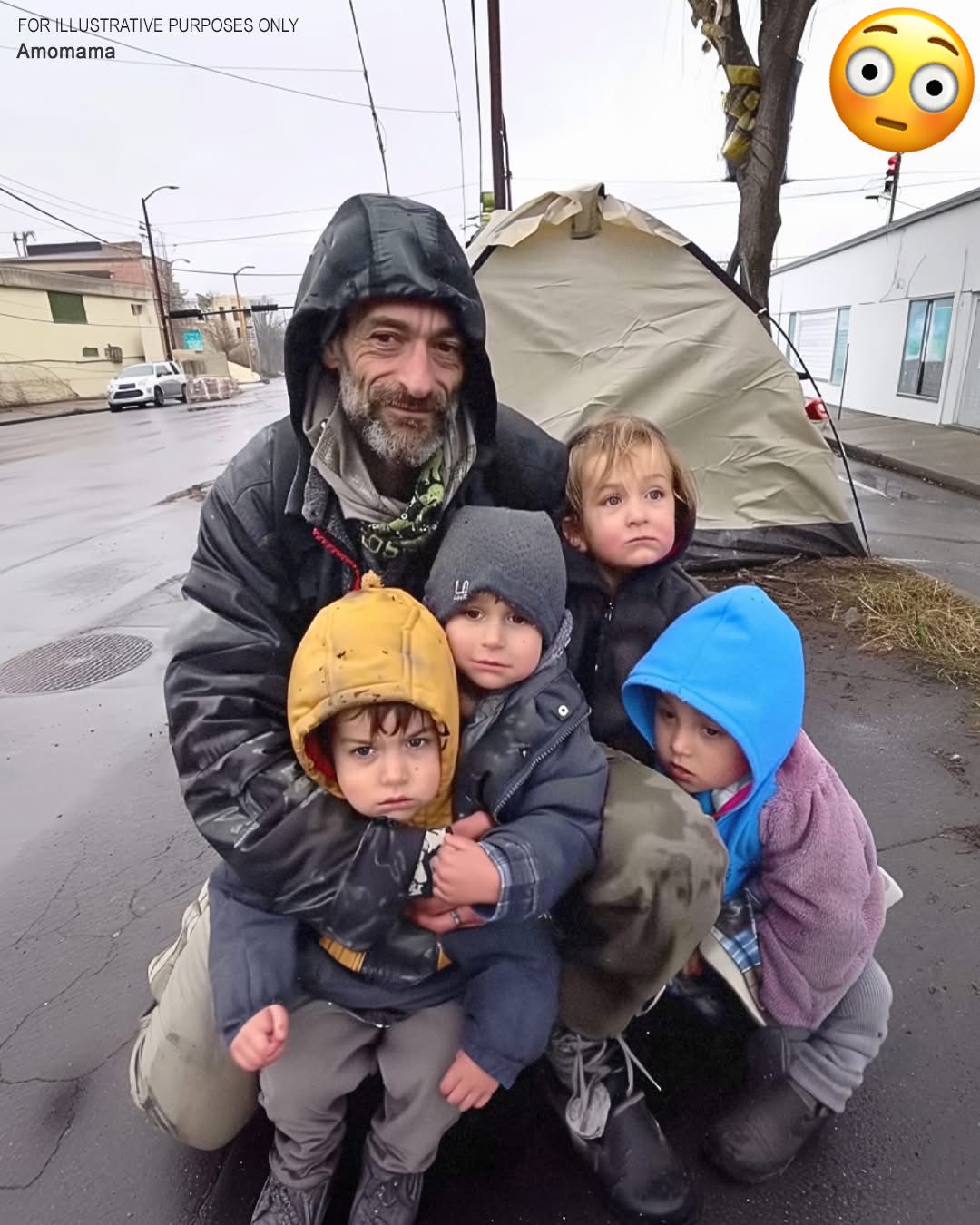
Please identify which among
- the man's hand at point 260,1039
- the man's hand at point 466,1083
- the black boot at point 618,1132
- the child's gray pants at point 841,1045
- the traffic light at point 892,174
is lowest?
the black boot at point 618,1132

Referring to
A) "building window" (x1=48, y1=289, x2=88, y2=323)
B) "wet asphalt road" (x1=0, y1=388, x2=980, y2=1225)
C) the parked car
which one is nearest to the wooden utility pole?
"wet asphalt road" (x1=0, y1=388, x2=980, y2=1225)

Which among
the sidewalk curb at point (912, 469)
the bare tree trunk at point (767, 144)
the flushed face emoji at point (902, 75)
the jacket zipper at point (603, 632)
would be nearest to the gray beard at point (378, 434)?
the jacket zipper at point (603, 632)

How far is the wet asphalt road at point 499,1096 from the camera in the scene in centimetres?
162

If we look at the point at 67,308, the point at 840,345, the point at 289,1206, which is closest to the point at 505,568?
the point at 289,1206

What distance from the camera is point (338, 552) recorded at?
177cm

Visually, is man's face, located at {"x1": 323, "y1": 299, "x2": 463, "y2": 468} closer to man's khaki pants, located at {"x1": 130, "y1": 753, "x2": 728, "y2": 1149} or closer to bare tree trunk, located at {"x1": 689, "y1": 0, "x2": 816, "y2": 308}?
man's khaki pants, located at {"x1": 130, "y1": 753, "x2": 728, "y2": 1149}

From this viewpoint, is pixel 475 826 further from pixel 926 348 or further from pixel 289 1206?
pixel 926 348

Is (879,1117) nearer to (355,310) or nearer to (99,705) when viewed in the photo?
(355,310)

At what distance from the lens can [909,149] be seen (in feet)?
20.2

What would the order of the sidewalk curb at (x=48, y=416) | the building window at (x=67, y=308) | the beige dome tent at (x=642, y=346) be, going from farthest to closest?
the building window at (x=67, y=308) < the sidewalk curb at (x=48, y=416) < the beige dome tent at (x=642, y=346)

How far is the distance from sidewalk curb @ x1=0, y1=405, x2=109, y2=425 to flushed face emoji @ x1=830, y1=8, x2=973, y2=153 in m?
24.2

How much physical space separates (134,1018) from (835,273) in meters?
20.4

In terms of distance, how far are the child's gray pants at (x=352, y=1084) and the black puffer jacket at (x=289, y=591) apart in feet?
0.68

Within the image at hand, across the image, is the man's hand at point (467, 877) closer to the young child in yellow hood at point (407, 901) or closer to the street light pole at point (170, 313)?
the young child in yellow hood at point (407, 901)
